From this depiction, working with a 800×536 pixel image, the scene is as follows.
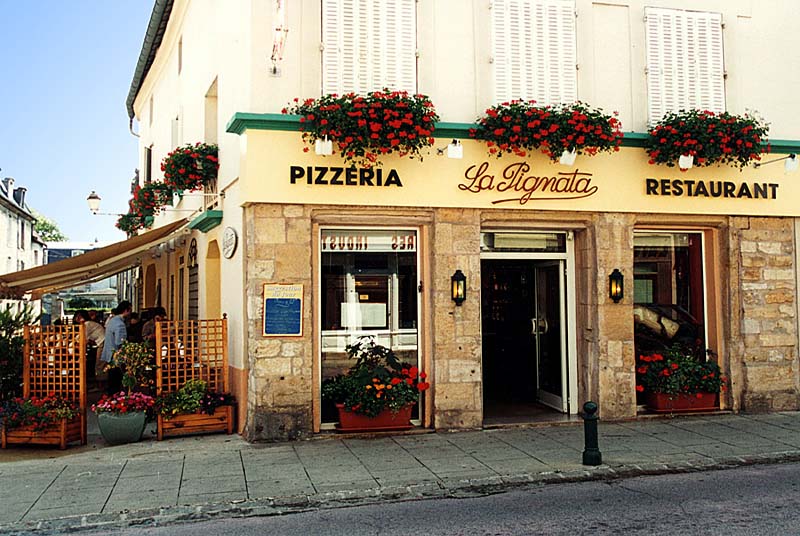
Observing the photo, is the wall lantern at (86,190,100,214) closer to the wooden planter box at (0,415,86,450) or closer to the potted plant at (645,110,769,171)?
the wooden planter box at (0,415,86,450)

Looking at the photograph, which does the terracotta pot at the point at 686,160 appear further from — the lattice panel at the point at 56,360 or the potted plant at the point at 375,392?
the lattice panel at the point at 56,360

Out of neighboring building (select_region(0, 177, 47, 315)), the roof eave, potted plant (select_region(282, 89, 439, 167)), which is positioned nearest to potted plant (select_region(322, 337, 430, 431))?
potted plant (select_region(282, 89, 439, 167))

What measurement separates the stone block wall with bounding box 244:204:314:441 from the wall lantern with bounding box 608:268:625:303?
161 inches

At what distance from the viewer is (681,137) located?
1035cm

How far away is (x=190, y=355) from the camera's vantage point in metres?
10.1

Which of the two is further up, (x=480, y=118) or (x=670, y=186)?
(x=480, y=118)

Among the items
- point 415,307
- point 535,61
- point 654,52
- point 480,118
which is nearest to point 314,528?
point 415,307

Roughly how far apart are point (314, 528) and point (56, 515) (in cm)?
225

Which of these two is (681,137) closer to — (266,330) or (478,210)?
(478,210)

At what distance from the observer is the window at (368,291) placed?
1012 cm

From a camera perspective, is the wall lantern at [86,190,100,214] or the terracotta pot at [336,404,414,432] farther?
the wall lantern at [86,190,100,214]

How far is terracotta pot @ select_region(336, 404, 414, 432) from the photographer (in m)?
9.70

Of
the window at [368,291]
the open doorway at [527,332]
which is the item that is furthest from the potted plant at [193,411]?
the open doorway at [527,332]

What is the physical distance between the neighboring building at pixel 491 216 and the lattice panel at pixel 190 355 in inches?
9.7
